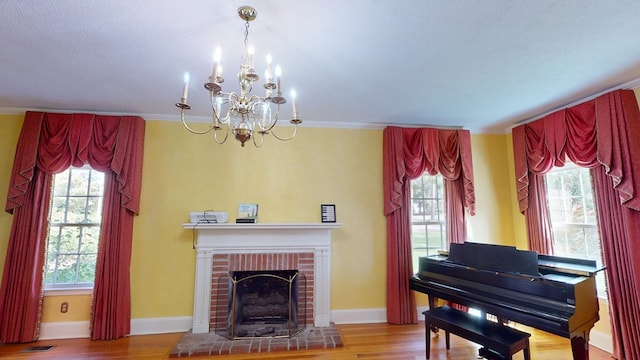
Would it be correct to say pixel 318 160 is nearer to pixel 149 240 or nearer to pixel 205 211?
pixel 205 211

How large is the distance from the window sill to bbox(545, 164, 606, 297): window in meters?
5.69

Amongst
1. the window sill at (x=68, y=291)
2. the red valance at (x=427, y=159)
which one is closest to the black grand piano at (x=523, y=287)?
the red valance at (x=427, y=159)

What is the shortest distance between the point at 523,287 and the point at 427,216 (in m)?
1.76

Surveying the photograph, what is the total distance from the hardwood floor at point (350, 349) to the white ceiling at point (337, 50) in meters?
2.67

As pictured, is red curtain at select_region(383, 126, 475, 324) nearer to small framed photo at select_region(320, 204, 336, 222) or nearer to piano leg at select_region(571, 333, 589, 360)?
small framed photo at select_region(320, 204, 336, 222)

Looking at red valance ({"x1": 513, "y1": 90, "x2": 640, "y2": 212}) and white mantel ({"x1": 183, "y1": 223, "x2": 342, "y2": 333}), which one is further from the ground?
red valance ({"x1": 513, "y1": 90, "x2": 640, "y2": 212})

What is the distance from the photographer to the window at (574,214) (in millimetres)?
3184

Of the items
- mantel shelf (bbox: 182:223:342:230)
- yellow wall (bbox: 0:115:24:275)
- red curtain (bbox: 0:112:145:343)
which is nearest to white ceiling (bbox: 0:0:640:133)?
yellow wall (bbox: 0:115:24:275)

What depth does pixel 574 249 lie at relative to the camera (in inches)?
132

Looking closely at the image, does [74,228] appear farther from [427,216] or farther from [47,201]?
[427,216]

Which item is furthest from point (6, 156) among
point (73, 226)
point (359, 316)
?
point (359, 316)

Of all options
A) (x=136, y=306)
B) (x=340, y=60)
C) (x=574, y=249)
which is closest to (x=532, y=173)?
(x=574, y=249)

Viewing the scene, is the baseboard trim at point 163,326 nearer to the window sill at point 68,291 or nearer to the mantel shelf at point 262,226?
the window sill at point 68,291

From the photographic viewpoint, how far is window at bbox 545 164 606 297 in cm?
318
